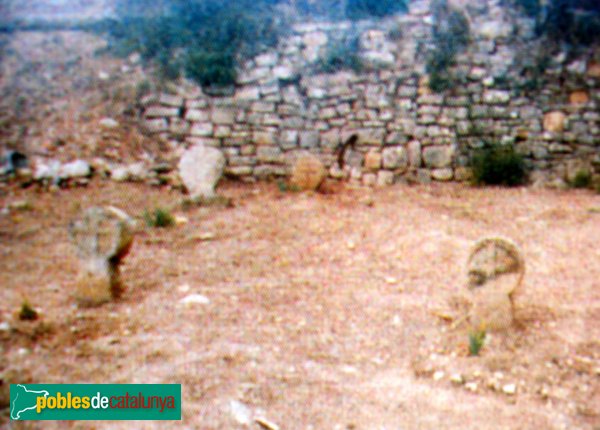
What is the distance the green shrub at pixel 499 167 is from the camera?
7.64m

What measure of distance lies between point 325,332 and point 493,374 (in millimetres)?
1162

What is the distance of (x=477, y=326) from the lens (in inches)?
148

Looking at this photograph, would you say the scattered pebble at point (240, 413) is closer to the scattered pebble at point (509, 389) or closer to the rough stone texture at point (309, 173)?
the scattered pebble at point (509, 389)

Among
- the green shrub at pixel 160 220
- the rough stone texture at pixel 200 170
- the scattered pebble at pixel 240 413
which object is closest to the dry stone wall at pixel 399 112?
the rough stone texture at pixel 200 170

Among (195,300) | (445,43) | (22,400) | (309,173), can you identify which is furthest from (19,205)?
(445,43)

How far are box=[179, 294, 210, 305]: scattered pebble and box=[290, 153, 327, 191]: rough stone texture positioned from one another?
336cm

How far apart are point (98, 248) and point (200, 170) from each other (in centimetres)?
310

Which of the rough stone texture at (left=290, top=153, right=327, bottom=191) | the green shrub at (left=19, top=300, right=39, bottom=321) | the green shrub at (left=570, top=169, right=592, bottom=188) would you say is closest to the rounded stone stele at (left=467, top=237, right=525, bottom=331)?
the green shrub at (left=19, top=300, right=39, bottom=321)

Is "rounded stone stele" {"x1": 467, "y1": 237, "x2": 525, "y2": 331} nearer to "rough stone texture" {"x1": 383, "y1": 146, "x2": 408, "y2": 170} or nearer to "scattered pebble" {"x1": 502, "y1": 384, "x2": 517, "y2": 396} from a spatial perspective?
"scattered pebble" {"x1": 502, "y1": 384, "x2": 517, "y2": 396}

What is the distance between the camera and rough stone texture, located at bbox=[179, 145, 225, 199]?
23.1ft

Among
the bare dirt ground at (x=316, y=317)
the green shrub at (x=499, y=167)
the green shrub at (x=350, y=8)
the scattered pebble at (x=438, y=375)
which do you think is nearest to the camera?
the bare dirt ground at (x=316, y=317)

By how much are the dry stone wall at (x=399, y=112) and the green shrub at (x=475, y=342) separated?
179 inches

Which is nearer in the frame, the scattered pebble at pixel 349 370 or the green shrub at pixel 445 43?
the scattered pebble at pixel 349 370

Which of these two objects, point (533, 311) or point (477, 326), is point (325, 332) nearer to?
point (477, 326)
